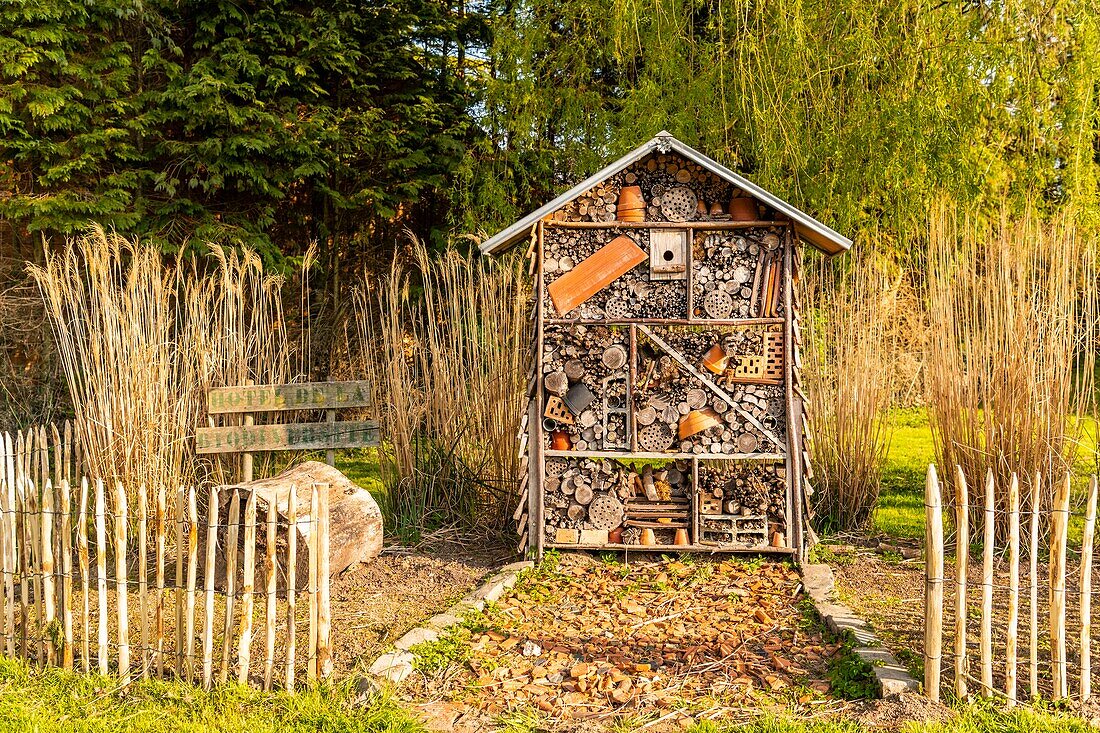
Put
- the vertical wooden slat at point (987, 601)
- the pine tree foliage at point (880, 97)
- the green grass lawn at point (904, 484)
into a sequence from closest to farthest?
the vertical wooden slat at point (987, 601) → the green grass lawn at point (904, 484) → the pine tree foliage at point (880, 97)

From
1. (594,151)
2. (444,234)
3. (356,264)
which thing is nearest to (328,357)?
(356,264)

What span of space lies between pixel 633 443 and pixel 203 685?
266cm

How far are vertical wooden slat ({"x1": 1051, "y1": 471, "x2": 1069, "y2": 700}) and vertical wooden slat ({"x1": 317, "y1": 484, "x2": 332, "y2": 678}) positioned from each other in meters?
2.60

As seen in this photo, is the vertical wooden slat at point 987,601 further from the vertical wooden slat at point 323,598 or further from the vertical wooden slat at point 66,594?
the vertical wooden slat at point 66,594

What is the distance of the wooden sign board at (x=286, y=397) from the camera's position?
5836 mm

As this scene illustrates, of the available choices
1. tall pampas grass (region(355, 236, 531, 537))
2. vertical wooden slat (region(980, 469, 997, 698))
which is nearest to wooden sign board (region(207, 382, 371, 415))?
tall pampas grass (region(355, 236, 531, 537))

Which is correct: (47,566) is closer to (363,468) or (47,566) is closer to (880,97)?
(363,468)

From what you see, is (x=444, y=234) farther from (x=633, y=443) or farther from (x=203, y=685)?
(x=203, y=685)

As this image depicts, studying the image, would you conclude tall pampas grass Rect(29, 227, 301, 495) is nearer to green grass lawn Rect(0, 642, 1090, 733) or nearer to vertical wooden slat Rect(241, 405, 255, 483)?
vertical wooden slat Rect(241, 405, 255, 483)

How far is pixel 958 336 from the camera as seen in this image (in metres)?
5.40

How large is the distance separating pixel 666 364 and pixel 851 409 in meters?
1.67

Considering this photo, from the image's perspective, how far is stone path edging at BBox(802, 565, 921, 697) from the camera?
3342 mm

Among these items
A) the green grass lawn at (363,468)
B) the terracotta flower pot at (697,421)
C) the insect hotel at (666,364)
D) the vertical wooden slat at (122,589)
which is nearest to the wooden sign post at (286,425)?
the green grass lawn at (363,468)

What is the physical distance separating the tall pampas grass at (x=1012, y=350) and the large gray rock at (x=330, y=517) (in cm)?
351
